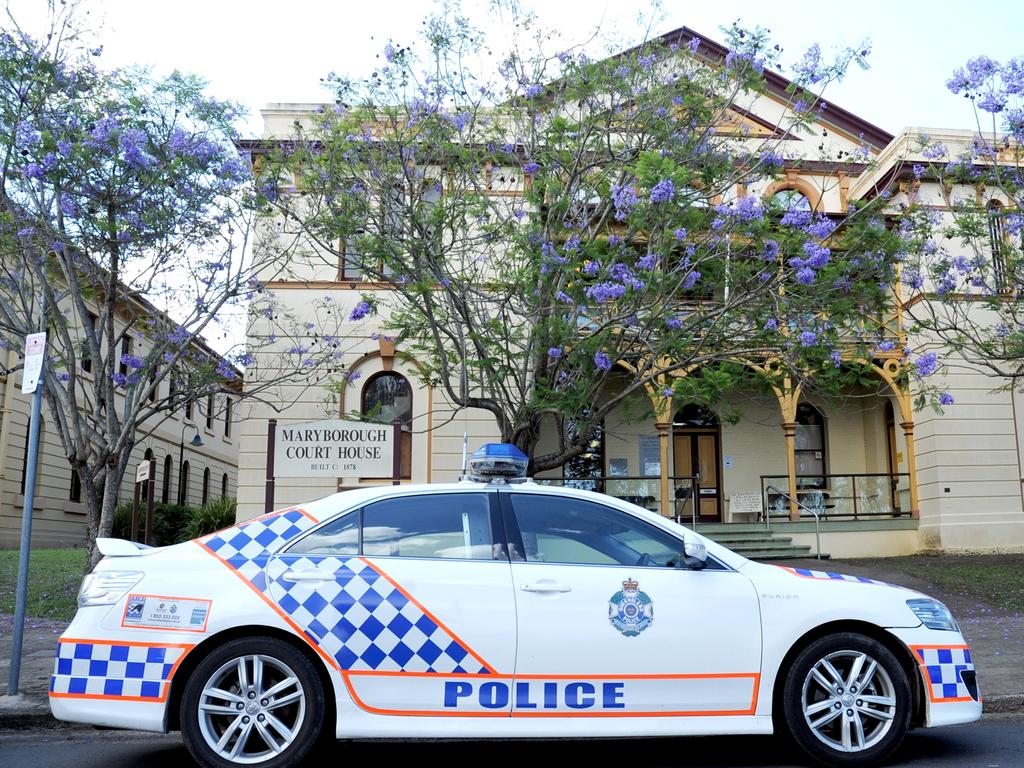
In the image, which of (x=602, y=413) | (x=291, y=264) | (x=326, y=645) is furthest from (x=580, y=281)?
(x=291, y=264)

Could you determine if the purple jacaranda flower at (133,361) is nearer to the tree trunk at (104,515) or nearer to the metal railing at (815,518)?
the tree trunk at (104,515)

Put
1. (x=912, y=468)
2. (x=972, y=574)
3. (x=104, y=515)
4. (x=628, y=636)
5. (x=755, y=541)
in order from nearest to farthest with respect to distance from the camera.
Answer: (x=628, y=636), (x=104, y=515), (x=972, y=574), (x=755, y=541), (x=912, y=468)

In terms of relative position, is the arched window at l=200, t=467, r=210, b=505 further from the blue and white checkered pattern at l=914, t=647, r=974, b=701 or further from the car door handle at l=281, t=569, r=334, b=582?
the blue and white checkered pattern at l=914, t=647, r=974, b=701

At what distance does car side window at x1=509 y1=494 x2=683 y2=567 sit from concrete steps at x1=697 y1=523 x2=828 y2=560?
12.0m

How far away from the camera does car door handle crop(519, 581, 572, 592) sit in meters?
5.04

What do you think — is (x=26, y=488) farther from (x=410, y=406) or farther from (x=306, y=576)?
(x=410, y=406)

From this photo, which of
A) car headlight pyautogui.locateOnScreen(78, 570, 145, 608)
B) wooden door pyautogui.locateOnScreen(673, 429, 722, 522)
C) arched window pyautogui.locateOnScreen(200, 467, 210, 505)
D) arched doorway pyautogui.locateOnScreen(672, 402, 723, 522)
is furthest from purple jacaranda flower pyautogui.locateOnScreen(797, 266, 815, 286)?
arched window pyautogui.locateOnScreen(200, 467, 210, 505)

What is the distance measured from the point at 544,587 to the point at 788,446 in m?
15.1

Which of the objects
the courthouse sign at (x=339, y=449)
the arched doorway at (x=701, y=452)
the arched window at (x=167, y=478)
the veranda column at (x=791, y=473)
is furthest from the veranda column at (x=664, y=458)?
the arched window at (x=167, y=478)

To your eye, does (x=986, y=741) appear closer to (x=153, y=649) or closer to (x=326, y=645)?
(x=326, y=645)

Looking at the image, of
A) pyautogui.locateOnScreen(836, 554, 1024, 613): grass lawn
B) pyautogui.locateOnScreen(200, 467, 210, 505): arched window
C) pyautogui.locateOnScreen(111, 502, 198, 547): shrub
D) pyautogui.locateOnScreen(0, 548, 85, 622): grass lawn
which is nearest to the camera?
pyautogui.locateOnScreen(0, 548, 85, 622): grass lawn

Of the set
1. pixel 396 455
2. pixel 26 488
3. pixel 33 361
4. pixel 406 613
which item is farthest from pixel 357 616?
pixel 396 455

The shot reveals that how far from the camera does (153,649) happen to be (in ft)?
16.1

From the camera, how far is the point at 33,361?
718 cm
